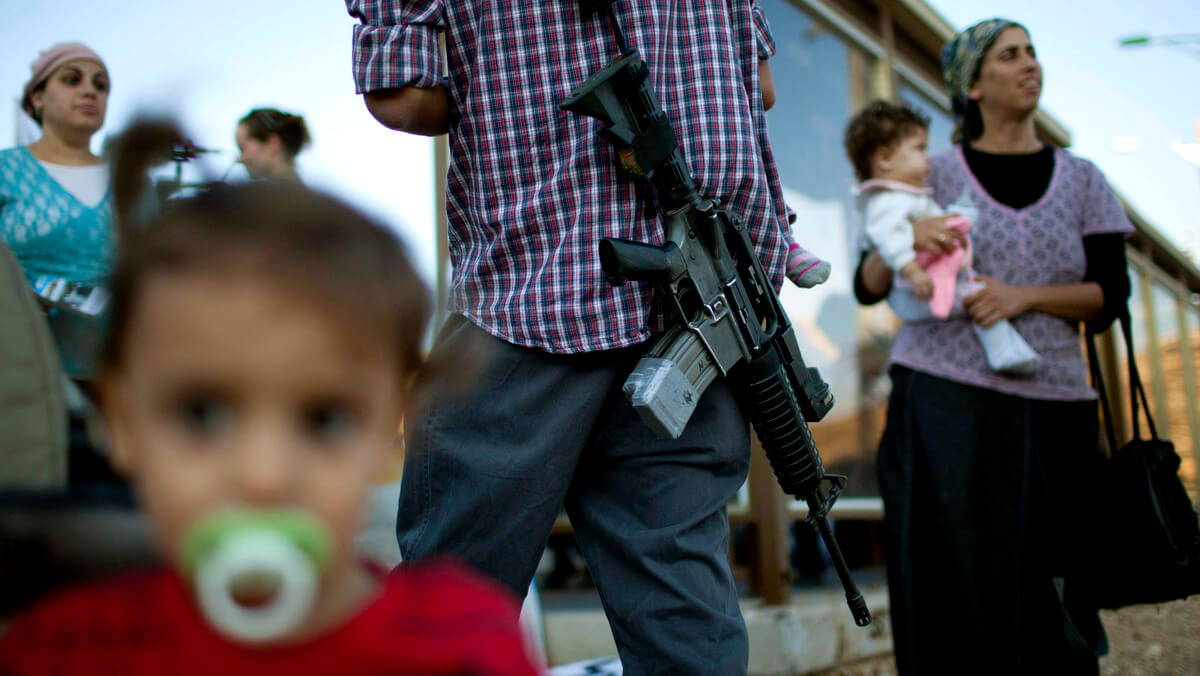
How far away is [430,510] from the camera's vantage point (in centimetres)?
126

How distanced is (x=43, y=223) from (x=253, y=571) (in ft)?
5.88

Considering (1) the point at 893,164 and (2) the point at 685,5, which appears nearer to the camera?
(2) the point at 685,5

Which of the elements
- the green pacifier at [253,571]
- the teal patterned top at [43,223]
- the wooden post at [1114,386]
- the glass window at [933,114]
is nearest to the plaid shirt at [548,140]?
the green pacifier at [253,571]

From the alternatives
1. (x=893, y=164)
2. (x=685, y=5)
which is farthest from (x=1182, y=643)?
(x=685, y=5)

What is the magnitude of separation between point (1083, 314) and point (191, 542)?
2.23 metres

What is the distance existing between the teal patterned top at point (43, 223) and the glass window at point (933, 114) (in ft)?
16.3

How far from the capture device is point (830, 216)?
5.04 m

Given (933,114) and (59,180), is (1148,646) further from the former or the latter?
(59,180)

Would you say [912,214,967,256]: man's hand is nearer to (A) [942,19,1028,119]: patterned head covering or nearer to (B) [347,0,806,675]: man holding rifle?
(A) [942,19,1028,119]: patterned head covering

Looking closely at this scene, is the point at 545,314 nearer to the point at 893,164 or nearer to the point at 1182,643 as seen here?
the point at 893,164

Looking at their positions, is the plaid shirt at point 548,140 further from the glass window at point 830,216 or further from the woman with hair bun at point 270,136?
the glass window at point 830,216

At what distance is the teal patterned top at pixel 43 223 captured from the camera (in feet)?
6.31

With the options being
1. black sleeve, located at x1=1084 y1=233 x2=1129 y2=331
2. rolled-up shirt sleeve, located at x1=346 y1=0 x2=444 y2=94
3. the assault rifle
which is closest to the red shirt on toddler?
the assault rifle

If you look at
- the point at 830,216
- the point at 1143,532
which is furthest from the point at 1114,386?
the point at 1143,532
